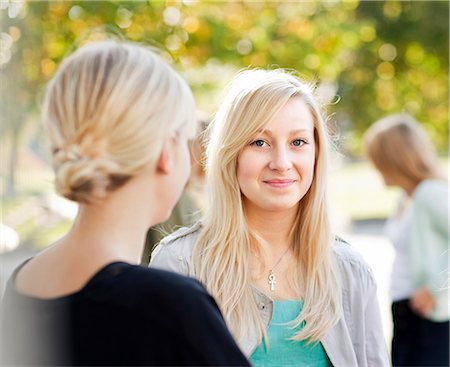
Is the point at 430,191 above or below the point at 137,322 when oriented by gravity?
below

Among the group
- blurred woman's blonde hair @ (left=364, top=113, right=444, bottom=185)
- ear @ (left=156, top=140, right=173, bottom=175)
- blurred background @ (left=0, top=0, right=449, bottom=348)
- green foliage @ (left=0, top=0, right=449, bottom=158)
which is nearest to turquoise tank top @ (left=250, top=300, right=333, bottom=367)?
blurred background @ (left=0, top=0, right=449, bottom=348)

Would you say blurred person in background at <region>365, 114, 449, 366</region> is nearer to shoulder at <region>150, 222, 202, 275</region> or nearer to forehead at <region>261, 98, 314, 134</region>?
forehead at <region>261, 98, 314, 134</region>

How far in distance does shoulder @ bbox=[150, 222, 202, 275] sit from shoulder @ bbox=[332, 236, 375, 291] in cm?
46

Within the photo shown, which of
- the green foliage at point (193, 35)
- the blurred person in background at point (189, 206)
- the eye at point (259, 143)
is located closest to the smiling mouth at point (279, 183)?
the eye at point (259, 143)

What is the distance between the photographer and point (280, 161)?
92.3 inches

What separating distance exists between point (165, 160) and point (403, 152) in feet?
10.5

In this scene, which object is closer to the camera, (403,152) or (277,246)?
(277,246)

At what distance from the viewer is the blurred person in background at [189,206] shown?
368 centimetres

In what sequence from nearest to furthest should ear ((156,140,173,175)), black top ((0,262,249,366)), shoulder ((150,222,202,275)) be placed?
black top ((0,262,249,366)), ear ((156,140,173,175)), shoulder ((150,222,202,275))

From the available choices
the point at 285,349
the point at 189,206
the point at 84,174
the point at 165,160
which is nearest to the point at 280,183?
the point at 285,349

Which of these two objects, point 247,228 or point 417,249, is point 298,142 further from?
point 417,249

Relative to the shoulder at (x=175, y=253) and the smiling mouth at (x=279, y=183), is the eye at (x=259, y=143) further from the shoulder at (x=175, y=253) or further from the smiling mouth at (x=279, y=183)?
the shoulder at (x=175, y=253)

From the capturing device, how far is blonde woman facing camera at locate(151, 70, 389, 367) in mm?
2320

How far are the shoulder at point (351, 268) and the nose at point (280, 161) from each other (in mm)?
346
